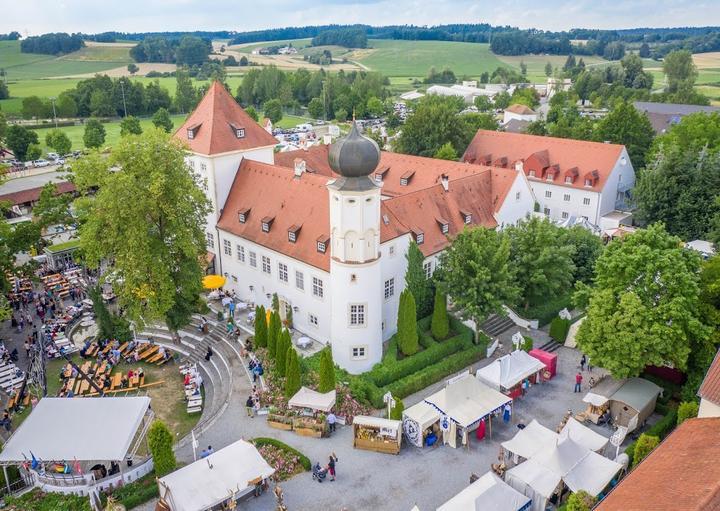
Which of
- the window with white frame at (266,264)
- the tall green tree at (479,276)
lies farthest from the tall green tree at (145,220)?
the tall green tree at (479,276)

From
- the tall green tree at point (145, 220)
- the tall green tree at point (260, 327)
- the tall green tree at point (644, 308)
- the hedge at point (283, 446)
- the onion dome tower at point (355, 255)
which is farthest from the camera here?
the tall green tree at point (260, 327)

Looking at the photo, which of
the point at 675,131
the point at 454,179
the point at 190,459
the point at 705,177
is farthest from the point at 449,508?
the point at 675,131

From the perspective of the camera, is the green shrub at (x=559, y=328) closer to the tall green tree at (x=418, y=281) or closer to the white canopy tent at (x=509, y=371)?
the white canopy tent at (x=509, y=371)

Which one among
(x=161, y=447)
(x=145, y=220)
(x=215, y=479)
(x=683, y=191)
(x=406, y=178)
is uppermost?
(x=145, y=220)

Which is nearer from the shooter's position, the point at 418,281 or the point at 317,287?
the point at 317,287

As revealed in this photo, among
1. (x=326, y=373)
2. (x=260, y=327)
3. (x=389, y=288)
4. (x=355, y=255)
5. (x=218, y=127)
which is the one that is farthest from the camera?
(x=218, y=127)

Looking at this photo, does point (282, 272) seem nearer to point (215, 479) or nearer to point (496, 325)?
point (496, 325)

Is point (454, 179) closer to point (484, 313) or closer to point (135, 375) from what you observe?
point (484, 313)

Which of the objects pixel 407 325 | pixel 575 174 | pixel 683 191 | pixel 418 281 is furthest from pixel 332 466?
pixel 575 174
